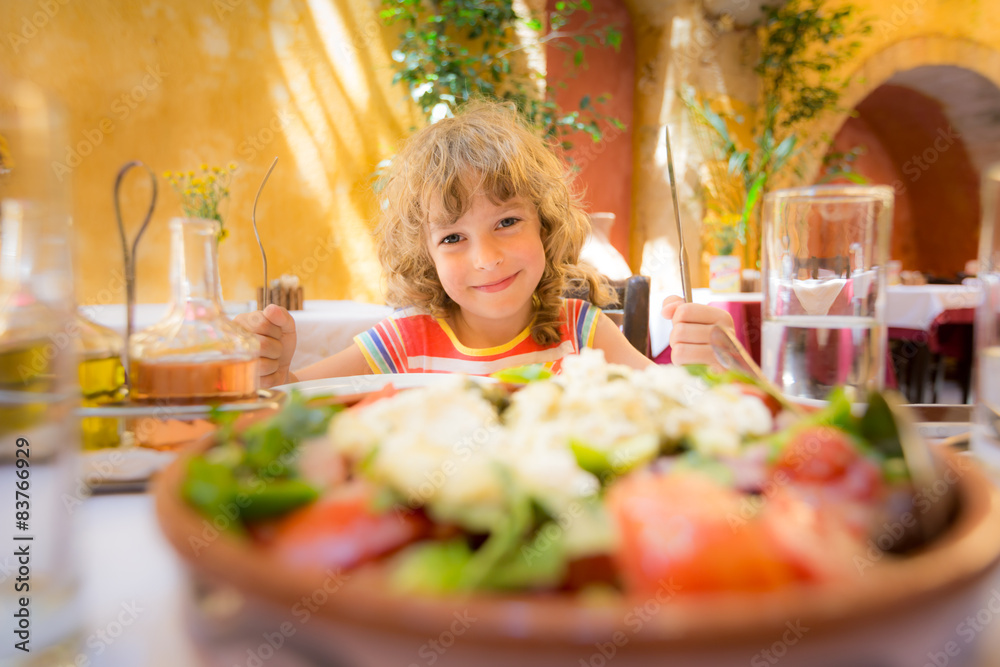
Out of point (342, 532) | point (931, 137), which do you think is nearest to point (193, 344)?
point (342, 532)

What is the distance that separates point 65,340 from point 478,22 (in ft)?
11.2

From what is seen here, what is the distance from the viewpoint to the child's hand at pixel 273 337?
2.69 feet

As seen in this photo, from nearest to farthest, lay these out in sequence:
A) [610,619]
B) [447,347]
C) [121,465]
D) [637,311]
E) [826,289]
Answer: [610,619], [121,465], [826,289], [447,347], [637,311]

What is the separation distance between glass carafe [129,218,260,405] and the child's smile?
621 mm

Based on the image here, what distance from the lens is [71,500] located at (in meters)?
0.25

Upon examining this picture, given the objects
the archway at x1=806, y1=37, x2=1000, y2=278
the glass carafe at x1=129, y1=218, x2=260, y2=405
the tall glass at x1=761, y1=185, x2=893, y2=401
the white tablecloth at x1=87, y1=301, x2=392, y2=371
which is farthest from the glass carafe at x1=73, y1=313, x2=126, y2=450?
the archway at x1=806, y1=37, x2=1000, y2=278

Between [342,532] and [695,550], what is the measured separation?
0.09 m

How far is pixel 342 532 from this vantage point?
17cm

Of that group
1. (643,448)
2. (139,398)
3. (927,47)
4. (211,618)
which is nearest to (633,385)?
(643,448)

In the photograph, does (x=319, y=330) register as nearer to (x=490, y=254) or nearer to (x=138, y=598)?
(x=490, y=254)

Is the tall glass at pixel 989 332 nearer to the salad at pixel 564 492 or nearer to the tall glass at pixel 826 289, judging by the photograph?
the tall glass at pixel 826 289

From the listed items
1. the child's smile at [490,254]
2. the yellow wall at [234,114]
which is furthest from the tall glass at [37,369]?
the yellow wall at [234,114]

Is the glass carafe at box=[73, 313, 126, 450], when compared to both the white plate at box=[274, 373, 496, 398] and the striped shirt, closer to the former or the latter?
the white plate at box=[274, 373, 496, 398]

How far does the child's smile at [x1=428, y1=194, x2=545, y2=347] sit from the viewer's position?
3.54 feet
